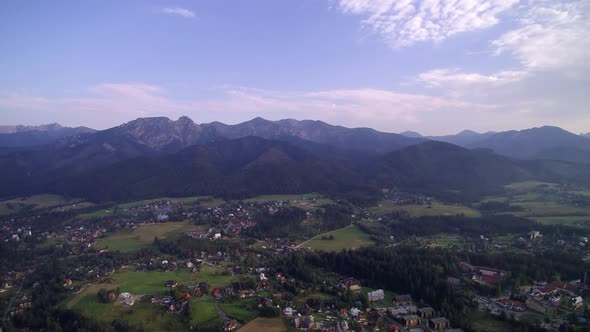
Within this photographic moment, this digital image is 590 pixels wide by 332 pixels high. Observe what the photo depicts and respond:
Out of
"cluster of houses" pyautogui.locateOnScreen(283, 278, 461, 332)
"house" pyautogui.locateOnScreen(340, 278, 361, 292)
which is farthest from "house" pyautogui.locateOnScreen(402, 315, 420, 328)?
"house" pyautogui.locateOnScreen(340, 278, 361, 292)

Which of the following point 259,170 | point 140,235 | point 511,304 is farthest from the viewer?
point 259,170

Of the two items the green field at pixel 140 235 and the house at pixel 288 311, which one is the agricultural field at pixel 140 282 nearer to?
the green field at pixel 140 235

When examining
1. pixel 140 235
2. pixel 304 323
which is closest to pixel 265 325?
pixel 304 323

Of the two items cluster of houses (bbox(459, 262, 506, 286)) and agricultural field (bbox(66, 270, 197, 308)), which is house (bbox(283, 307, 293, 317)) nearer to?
agricultural field (bbox(66, 270, 197, 308))

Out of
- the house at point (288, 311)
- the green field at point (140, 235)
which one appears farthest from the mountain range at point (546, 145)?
the house at point (288, 311)

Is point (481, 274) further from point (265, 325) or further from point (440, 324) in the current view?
point (265, 325)

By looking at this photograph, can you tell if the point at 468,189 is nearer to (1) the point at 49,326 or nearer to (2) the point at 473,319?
(2) the point at 473,319
